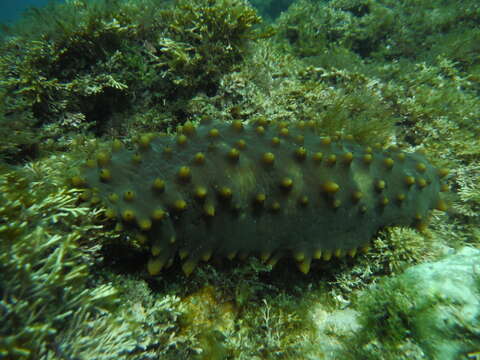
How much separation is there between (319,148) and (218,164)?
99cm

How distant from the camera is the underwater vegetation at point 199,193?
5.28ft

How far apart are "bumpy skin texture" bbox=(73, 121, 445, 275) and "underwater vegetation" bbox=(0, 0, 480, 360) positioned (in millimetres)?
40

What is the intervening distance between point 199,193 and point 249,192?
0.41 m

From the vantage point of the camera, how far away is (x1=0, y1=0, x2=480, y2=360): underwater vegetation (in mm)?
1610

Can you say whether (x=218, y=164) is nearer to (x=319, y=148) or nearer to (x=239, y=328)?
(x=319, y=148)

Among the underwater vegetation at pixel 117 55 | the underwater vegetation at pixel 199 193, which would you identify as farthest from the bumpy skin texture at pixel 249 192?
the underwater vegetation at pixel 117 55

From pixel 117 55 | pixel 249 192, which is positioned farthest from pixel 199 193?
pixel 117 55

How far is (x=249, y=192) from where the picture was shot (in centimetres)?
205

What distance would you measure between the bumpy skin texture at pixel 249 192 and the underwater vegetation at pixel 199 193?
0.13 feet

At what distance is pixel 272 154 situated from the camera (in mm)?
2107

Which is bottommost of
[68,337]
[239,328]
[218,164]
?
[239,328]

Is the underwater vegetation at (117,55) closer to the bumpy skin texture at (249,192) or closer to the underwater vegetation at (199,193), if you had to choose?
the underwater vegetation at (199,193)

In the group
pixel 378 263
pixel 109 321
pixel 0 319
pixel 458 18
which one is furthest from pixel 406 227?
pixel 458 18

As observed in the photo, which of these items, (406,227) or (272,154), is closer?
(272,154)
